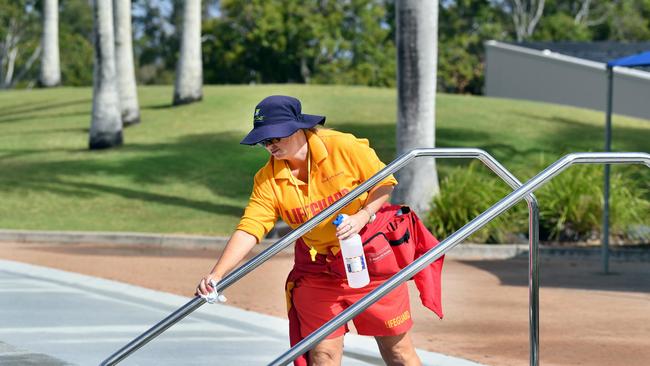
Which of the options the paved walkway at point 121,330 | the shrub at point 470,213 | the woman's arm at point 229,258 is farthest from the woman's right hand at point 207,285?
the shrub at point 470,213

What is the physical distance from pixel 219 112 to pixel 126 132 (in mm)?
2751

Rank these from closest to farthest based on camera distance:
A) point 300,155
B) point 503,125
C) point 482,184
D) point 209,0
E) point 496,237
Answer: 1. point 300,155
2. point 496,237
3. point 482,184
4. point 503,125
5. point 209,0

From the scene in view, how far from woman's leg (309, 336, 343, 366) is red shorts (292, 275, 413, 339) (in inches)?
1.2

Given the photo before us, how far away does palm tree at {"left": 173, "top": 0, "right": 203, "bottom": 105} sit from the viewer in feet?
112

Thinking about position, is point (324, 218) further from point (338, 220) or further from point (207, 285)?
point (207, 285)

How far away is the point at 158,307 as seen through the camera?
11.4 m

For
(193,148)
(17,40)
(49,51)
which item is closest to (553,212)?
(193,148)

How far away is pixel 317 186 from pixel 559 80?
36156 mm

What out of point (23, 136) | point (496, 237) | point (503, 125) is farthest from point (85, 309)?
point (23, 136)

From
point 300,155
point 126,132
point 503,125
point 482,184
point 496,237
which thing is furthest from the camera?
point 126,132

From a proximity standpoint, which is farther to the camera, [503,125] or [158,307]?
[503,125]

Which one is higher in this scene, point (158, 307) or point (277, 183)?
point (277, 183)

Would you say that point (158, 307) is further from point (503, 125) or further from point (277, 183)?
point (503, 125)

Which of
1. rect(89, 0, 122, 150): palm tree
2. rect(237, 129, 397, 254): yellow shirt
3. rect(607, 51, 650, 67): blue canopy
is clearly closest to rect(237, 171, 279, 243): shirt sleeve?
rect(237, 129, 397, 254): yellow shirt
